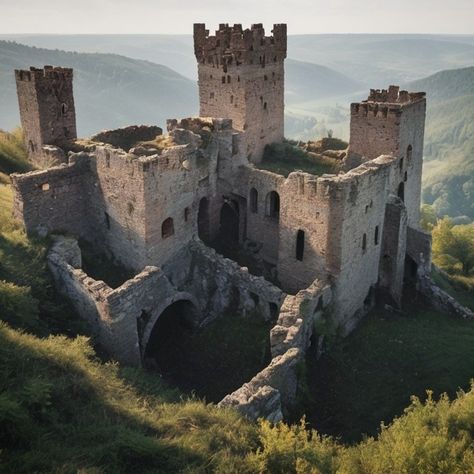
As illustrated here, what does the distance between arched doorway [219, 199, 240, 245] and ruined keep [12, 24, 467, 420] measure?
0.08m

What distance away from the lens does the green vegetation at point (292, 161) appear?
3416cm

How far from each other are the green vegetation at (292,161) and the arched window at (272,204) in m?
4.71

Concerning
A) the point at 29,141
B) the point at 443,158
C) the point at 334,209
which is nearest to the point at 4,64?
the point at 443,158

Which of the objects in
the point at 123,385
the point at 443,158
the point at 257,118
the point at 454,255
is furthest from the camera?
the point at 443,158

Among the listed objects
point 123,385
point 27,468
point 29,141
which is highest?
point 29,141

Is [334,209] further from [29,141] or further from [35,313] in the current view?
[29,141]

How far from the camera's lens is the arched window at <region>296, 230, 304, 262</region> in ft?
83.2

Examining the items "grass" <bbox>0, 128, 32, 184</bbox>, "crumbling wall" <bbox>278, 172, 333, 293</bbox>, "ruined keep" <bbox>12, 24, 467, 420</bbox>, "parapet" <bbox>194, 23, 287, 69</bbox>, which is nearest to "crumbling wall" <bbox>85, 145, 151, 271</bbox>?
"ruined keep" <bbox>12, 24, 467, 420</bbox>

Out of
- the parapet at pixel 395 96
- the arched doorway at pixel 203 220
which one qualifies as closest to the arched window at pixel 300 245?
the arched doorway at pixel 203 220

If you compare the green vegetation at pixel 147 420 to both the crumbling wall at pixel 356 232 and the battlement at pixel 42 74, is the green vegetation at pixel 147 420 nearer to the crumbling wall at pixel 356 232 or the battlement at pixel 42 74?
the crumbling wall at pixel 356 232

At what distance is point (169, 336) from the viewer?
82.9 ft

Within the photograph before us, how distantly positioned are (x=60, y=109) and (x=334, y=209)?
1596 centimetres

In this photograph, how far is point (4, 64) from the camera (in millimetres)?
197250

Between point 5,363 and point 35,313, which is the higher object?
point 5,363
